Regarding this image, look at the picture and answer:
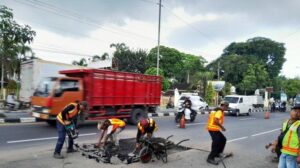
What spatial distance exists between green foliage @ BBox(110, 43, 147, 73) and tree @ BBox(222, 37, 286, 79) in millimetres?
32251

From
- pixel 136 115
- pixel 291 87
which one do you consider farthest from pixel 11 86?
pixel 291 87

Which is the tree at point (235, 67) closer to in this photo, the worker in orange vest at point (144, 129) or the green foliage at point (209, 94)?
the green foliage at point (209, 94)

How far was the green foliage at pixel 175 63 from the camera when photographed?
62500 millimetres

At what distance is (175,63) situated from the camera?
210 ft

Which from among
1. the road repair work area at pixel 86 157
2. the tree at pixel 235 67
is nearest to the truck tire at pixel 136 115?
the road repair work area at pixel 86 157

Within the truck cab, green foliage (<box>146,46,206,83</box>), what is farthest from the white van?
green foliage (<box>146,46,206,83</box>)

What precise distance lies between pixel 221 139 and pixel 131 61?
4182cm

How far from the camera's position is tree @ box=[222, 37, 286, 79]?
7144cm

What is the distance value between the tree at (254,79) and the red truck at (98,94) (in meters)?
45.3

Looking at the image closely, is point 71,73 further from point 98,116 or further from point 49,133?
point 49,133

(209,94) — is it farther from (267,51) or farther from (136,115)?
Result: (267,51)

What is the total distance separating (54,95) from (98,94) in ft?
6.26

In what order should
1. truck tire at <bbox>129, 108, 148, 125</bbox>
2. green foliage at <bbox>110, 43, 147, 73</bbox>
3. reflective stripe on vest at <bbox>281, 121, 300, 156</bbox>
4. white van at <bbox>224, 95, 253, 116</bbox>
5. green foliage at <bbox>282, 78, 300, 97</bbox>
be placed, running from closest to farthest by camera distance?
reflective stripe on vest at <bbox>281, 121, 300, 156</bbox> < truck tire at <bbox>129, 108, 148, 125</bbox> < white van at <bbox>224, 95, 253, 116</bbox> < green foliage at <bbox>110, 43, 147, 73</bbox> < green foliage at <bbox>282, 78, 300, 97</bbox>

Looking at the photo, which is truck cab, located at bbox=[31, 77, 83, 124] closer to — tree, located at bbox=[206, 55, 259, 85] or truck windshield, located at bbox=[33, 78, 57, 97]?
truck windshield, located at bbox=[33, 78, 57, 97]
